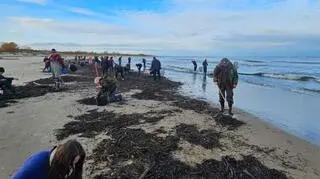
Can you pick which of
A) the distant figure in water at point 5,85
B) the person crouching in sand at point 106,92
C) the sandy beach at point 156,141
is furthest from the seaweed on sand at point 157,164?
the distant figure in water at point 5,85

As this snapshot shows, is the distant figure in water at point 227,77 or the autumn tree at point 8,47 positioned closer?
the distant figure in water at point 227,77

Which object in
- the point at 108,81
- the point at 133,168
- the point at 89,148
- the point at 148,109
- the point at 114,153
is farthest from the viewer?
the point at 108,81

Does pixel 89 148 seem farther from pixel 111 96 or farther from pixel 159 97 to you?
pixel 159 97

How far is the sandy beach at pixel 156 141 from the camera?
7.35 meters

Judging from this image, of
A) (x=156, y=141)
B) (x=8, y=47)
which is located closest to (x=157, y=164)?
(x=156, y=141)

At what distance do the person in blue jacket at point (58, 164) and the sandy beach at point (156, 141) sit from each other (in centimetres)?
363

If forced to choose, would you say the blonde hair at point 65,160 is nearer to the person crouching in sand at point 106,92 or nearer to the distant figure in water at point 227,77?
the distant figure in water at point 227,77

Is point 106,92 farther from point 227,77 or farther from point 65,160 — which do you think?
point 65,160

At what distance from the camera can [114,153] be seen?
8.05 metres

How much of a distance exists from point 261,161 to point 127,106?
7.15m

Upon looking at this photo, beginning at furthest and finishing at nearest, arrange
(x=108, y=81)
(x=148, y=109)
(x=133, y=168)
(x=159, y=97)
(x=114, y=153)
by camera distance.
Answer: (x=159, y=97), (x=108, y=81), (x=148, y=109), (x=114, y=153), (x=133, y=168)

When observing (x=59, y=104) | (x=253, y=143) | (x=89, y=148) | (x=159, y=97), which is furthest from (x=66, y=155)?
(x=159, y=97)

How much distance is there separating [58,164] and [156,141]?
6.13 meters

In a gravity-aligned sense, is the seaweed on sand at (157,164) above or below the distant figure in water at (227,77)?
below
